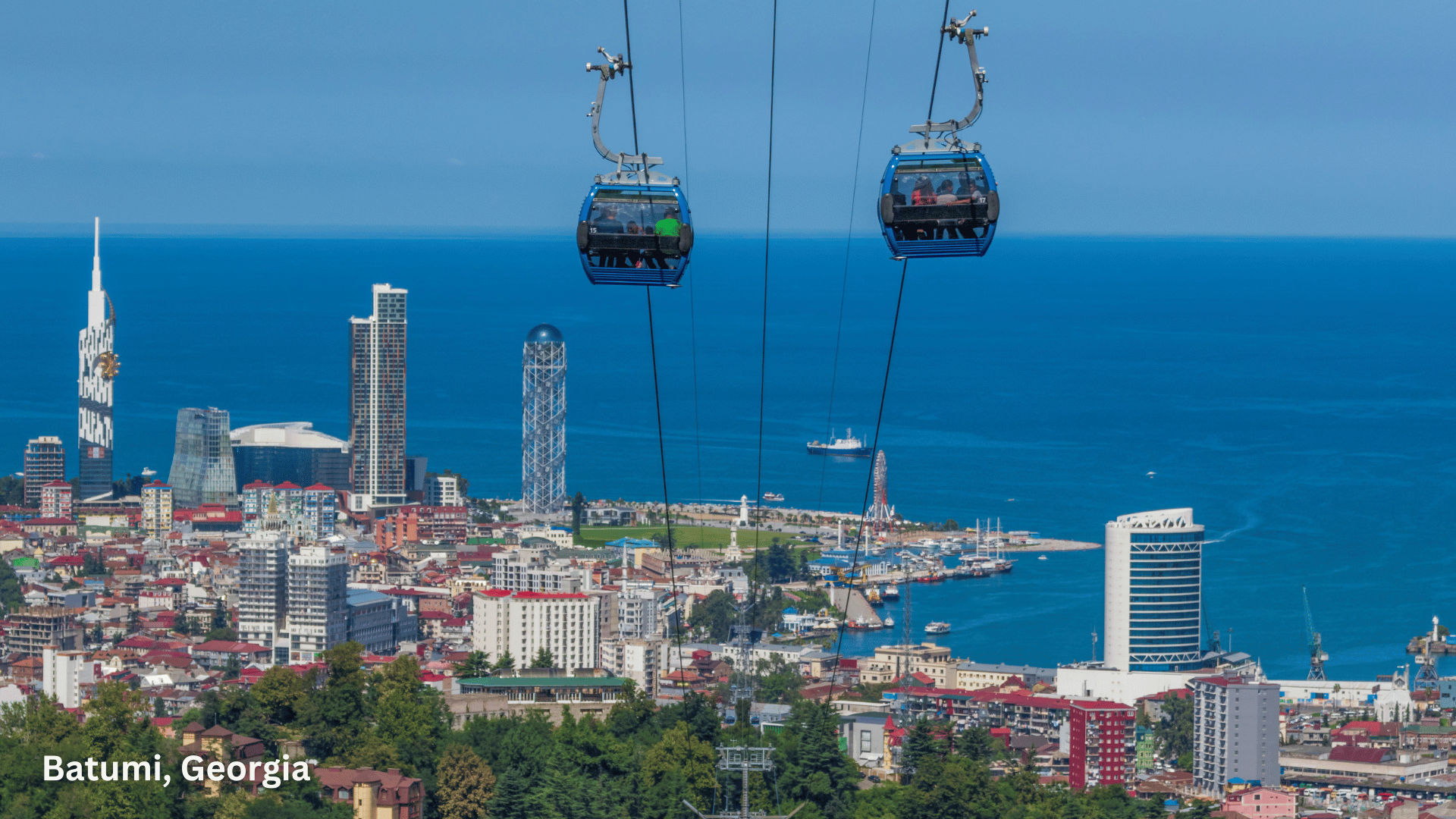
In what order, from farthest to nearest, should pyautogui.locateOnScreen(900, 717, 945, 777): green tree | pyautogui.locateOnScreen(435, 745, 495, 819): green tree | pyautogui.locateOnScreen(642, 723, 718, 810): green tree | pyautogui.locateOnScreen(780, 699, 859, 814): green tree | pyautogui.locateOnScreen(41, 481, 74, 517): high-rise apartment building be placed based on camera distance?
1. pyautogui.locateOnScreen(41, 481, 74, 517): high-rise apartment building
2. pyautogui.locateOnScreen(900, 717, 945, 777): green tree
3. pyautogui.locateOnScreen(780, 699, 859, 814): green tree
4. pyautogui.locateOnScreen(642, 723, 718, 810): green tree
5. pyautogui.locateOnScreen(435, 745, 495, 819): green tree

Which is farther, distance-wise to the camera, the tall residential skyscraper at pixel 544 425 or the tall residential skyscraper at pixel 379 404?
the tall residential skyscraper at pixel 379 404

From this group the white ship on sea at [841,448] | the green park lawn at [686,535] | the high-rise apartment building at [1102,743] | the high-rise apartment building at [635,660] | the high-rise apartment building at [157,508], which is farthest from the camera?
the white ship on sea at [841,448]

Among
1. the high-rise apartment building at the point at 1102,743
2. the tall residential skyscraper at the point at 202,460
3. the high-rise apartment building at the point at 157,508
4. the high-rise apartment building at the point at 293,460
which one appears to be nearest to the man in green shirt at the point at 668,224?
the high-rise apartment building at the point at 1102,743

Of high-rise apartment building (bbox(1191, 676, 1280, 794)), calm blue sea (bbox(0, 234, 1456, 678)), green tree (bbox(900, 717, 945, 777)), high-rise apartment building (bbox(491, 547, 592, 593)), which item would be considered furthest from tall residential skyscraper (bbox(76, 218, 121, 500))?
green tree (bbox(900, 717, 945, 777))

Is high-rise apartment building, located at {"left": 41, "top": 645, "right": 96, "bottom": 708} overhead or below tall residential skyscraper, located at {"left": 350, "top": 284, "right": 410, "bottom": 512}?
below

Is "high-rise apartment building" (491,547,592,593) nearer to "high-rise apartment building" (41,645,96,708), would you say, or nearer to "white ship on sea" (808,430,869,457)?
"high-rise apartment building" (41,645,96,708)

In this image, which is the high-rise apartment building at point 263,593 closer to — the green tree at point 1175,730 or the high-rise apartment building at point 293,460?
the green tree at point 1175,730

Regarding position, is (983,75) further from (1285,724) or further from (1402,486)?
(1402,486)
